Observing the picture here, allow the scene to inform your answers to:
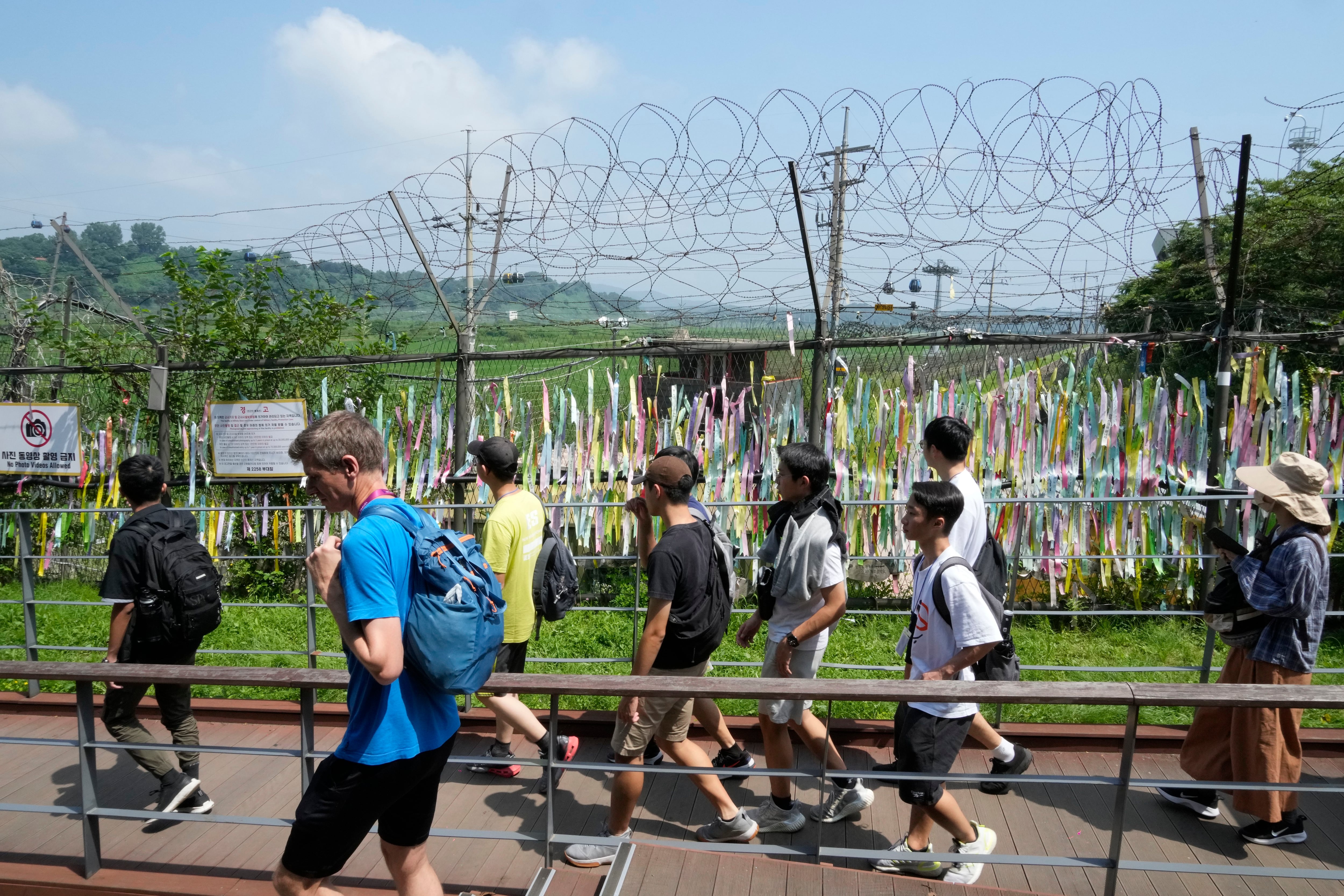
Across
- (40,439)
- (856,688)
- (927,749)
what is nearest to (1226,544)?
(927,749)

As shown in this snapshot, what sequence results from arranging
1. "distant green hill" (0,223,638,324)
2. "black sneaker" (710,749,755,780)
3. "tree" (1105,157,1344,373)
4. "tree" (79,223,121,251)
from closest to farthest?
A: 1. "black sneaker" (710,749,755,780)
2. "distant green hill" (0,223,638,324)
3. "tree" (1105,157,1344,373)
4. "tree" (79,223,121,251)

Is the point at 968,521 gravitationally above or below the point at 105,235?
below

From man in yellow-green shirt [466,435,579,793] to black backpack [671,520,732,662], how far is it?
86 cm

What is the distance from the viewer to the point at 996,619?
3086 millimetres

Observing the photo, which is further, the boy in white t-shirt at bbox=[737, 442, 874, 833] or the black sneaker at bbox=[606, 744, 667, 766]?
the black sneaker at bbox=[606, 744, 667, 766]

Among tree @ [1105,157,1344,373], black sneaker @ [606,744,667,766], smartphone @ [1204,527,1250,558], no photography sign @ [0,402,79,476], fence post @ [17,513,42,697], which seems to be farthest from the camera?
tree @ [1105,157,1344,373]

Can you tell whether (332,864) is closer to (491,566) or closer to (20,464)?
(491,566)

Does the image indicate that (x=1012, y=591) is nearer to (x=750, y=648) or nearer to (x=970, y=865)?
(x=970, y=865)

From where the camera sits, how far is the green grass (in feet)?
15.8

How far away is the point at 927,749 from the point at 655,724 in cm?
92

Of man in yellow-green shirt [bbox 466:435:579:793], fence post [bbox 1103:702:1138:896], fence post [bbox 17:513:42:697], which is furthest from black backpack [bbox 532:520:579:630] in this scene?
fence post [bbox 17:513:42:697]

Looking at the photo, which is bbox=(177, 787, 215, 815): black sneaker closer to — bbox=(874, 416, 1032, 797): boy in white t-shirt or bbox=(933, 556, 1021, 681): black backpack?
bbox=(874, 416, 1032, 797): boy in white t-shirt

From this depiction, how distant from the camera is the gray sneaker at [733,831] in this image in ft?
11.3

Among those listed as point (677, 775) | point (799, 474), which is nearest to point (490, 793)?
point (677, 775)
